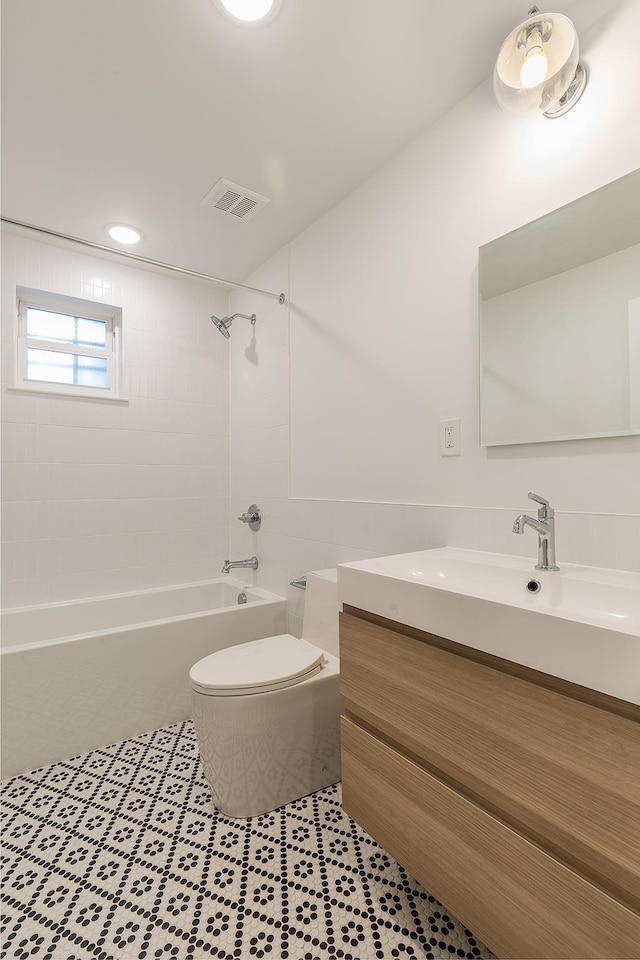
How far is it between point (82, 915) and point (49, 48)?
7.81 ft

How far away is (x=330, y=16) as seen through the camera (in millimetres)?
1241

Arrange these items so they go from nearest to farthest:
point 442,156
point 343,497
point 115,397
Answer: point 442,156 → point 343,497 → point 115,397

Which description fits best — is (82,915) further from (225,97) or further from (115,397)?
(225,97)

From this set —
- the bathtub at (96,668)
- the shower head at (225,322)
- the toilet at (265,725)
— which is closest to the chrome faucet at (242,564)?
the bathtub at (96,668)

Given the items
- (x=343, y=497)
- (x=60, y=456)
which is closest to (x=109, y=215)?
(x=60, y=456)

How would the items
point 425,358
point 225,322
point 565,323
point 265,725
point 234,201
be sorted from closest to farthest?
point 565,323 → point 265,725 → point 425,358 → point 234,201 → point 225,322

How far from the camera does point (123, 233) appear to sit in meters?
2.29

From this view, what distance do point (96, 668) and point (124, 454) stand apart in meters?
1.20

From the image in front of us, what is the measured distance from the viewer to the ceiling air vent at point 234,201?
6.35ft

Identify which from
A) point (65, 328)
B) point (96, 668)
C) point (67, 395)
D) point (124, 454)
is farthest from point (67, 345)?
point (96, 668)

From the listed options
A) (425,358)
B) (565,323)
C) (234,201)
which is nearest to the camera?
(565,323)

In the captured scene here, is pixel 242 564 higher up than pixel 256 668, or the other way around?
pixel 242 564

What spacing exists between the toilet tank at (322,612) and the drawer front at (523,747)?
640mm

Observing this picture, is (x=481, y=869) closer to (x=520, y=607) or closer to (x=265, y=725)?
(x=520, y=607)
